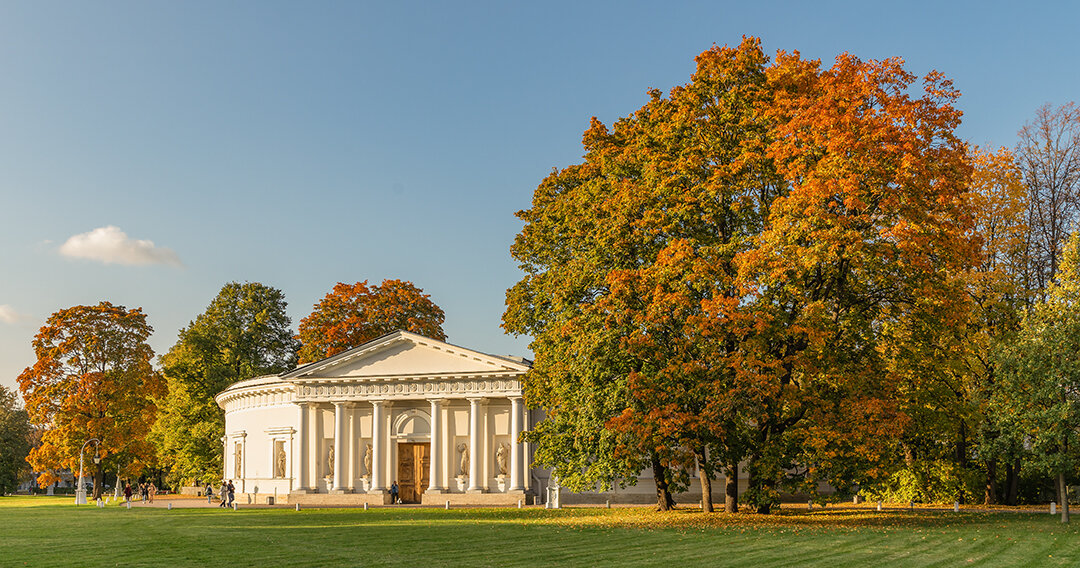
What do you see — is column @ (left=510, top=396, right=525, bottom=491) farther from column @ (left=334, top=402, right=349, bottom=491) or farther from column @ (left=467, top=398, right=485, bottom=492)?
column @ (left=334, top=402, right=349, bottom=491)

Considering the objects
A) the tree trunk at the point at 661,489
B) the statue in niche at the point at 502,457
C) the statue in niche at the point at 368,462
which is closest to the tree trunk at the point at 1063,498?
the tree trunk at the point at 661,489

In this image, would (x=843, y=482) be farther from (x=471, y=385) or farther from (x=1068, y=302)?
(x=471, y=385)

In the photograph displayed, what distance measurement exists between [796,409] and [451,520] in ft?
40.4

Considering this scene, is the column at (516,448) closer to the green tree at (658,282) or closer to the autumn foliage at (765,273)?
the green tree at (658,282)

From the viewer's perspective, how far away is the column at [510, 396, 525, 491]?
152ft

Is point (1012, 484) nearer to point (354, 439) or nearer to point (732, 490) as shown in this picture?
point (732, 490)

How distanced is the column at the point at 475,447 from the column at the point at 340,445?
23.6 ft

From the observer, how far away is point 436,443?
48312 mm

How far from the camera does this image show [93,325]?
62094mm

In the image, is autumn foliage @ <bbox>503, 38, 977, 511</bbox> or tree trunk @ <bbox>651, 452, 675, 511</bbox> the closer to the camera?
autumn foliage @ <bbox>503, 38, 977, 511</bbox>

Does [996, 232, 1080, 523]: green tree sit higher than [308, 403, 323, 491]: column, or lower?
higher

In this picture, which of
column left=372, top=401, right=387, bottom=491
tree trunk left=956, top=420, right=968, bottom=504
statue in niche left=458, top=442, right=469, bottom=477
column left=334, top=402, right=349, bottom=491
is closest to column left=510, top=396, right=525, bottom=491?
statue in niche left=458, top=442, right=469, bottom=477

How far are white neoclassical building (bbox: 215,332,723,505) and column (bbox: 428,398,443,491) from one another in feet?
0.17

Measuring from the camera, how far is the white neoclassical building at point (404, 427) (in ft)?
156
